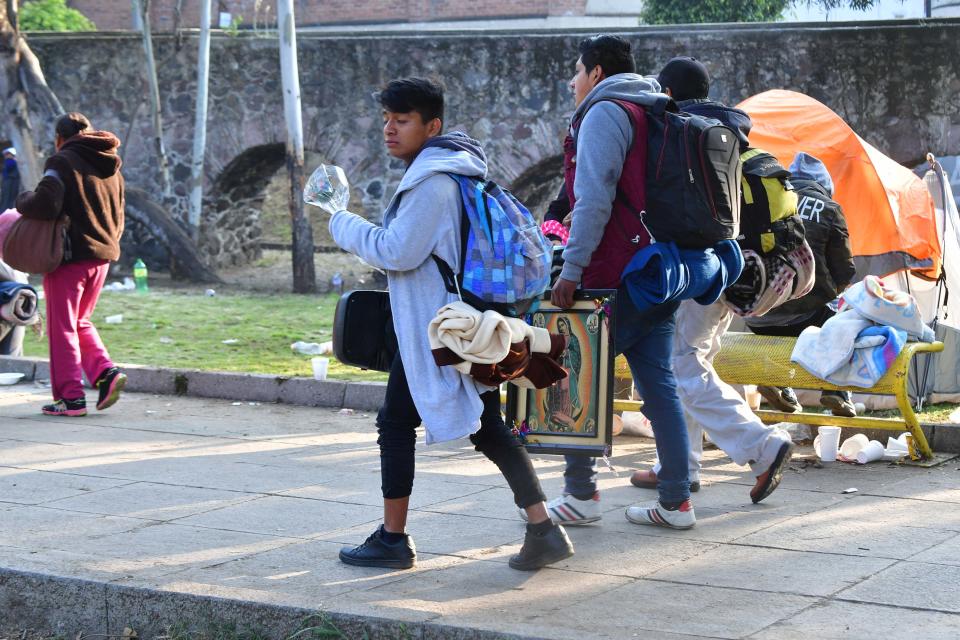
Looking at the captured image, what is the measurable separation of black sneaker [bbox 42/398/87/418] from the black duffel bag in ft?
13.2

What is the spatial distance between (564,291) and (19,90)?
14367 mm

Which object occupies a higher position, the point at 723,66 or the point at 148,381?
the point at 723,66

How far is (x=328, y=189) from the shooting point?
4.57 metres

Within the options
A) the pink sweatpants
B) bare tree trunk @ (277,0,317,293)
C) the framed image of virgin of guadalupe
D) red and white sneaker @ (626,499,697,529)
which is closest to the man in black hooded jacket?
red and white sneaker @ (626,499,697,529)

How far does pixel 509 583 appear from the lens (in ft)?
14.9

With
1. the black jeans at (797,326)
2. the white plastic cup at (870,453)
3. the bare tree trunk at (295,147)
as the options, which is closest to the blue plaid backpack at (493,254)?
the white plastic cup at (870,453)

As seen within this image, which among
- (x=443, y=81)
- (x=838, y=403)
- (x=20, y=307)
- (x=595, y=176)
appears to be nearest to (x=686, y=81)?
(x=595, y=176)

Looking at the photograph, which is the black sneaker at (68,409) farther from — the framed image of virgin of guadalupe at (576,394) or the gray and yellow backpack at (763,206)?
the gray and yellow backpack at (763,206)

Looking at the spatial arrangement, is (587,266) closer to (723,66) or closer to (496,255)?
(496,255)

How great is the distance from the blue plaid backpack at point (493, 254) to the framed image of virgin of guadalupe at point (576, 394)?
46 centimetres

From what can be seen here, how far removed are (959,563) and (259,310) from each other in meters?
11.3

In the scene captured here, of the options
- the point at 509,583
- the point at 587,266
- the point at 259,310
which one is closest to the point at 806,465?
the point at 587,266

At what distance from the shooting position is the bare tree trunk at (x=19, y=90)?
1734 cm

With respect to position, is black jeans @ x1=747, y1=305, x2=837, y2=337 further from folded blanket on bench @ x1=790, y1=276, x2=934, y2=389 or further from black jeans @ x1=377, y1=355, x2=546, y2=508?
black jeans @ x1=377, y1=355, x2=546, y2=508
